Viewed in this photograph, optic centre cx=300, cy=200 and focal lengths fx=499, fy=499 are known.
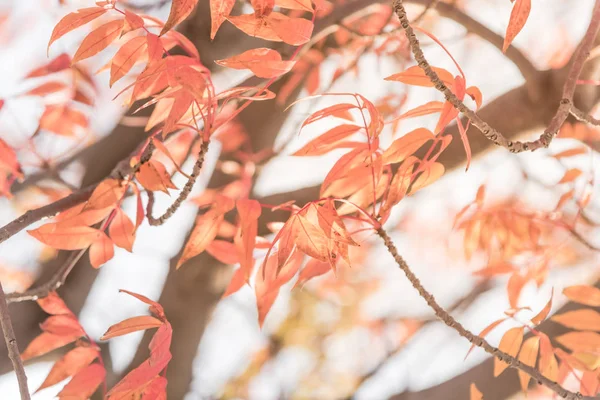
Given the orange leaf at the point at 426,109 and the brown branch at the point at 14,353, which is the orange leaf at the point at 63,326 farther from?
the orange leaf at the point at 426,109

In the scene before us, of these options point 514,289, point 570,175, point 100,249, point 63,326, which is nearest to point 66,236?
point 100,249

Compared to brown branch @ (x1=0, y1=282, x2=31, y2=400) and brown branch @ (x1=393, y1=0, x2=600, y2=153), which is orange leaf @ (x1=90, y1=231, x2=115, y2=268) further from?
brown branch @ (x1=393, y1=0, x2=600, y2=153)

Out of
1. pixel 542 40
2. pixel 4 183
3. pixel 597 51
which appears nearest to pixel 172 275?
pixel 4 183

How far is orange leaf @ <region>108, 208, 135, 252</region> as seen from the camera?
506 millimetres

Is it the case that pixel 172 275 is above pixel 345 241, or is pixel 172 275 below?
below

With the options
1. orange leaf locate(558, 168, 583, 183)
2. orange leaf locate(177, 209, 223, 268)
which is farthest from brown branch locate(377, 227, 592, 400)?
orange leaf locate(558, 168, 583, 183)

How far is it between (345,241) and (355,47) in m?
0.60

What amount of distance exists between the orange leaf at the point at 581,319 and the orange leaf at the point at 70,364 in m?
0.57

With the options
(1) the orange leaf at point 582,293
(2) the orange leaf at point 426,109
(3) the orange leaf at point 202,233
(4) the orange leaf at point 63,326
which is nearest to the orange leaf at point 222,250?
(3) the orange leaf at point 202,233

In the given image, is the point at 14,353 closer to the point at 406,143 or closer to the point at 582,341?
the point at 406,143

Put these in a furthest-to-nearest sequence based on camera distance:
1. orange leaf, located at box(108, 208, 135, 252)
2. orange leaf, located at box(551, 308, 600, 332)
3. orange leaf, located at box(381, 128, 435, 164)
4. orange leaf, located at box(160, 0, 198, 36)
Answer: orange leaf, located at box(551, 308, 600, 332) → orange leaf, located at box(108, 208, 135, 252) → orange leaf, located at box(381, 128, 435, 164) → orange leaf, located at box(160, 0, 198, 36)

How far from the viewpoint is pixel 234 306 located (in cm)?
96

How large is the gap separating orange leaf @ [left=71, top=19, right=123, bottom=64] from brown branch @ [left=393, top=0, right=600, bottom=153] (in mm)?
203

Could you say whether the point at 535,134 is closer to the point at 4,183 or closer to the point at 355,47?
the point at 355,47
